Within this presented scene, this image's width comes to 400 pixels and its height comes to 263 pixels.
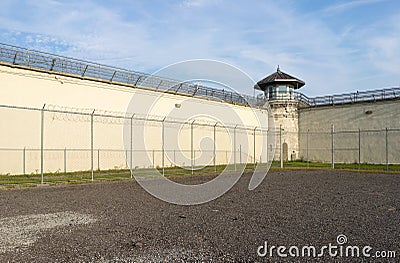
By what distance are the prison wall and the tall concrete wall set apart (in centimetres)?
680

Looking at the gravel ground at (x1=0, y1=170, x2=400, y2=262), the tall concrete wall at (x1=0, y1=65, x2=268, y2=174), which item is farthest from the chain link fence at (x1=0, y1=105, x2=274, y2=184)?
the gravel ground at (x1=0, y1=170, x2=400, y2=262)

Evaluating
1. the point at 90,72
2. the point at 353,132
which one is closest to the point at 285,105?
the point at 353,132

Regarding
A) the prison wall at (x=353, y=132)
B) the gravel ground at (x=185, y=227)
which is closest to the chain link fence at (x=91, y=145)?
the gravel ground at (x=185, y=227)

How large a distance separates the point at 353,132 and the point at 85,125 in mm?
16448

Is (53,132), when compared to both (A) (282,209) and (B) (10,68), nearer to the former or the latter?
(B) (10,68)

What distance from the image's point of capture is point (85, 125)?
672 inches

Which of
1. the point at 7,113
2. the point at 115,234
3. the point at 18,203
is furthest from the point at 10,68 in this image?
the point at 115,234

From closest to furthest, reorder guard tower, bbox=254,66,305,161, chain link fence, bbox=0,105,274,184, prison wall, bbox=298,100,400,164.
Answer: chain link fence, bbox=0,105,274,184 < prison wall, bbox=298,100,400,164 < guard tower, bbox=254,66,305,161

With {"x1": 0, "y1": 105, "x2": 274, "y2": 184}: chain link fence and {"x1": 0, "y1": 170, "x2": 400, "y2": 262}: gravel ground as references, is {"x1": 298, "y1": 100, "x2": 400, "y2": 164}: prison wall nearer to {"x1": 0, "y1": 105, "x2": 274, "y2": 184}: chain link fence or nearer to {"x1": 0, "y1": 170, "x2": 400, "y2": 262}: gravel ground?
{"x1": 0, "y1": 105, "x2": 274, "y2": 184}: chain link fence

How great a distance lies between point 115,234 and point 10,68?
496 inches

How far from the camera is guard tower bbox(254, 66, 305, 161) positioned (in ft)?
96.6

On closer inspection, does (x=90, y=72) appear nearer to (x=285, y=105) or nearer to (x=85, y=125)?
(x=85, y=125)

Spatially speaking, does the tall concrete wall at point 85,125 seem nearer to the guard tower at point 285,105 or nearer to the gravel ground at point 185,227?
the guard tower at point 285,105

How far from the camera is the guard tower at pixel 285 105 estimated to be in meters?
29.5
